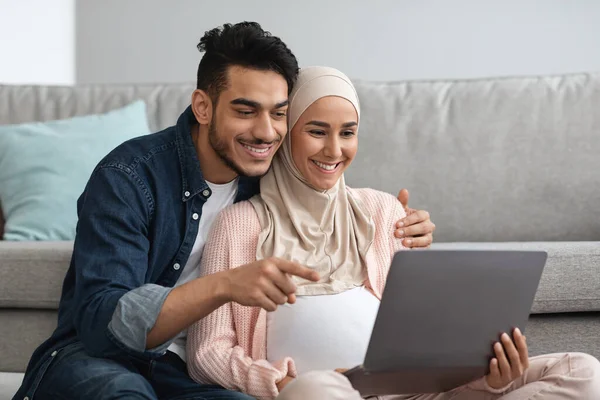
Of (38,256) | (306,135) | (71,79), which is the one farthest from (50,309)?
(71,79)

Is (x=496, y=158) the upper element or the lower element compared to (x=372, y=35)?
lower

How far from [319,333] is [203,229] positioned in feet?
1.09

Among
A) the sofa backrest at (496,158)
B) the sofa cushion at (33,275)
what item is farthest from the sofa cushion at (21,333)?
the sofa backrest at (496,158)

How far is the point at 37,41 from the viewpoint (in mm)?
4359

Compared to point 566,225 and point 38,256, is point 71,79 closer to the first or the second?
point 38,256

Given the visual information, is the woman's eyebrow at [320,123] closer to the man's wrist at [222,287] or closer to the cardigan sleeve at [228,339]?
the cardigan sleeve at [228,339]

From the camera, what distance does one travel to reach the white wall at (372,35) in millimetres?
4305

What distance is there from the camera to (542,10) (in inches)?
169

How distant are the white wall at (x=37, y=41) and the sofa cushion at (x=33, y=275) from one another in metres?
1.84

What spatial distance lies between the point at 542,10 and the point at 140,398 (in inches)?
130

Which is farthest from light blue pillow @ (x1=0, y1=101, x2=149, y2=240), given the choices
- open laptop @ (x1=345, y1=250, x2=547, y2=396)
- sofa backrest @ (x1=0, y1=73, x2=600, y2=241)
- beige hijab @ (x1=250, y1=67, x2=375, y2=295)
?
open laptop @ (x1=345, y1=250, x2=547, y2=396)

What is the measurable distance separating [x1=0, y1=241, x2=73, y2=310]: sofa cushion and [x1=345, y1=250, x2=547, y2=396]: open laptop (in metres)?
1.14

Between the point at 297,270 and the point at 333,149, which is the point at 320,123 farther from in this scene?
the point at 297,270

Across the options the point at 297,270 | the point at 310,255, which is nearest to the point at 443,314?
the point at 297,270
